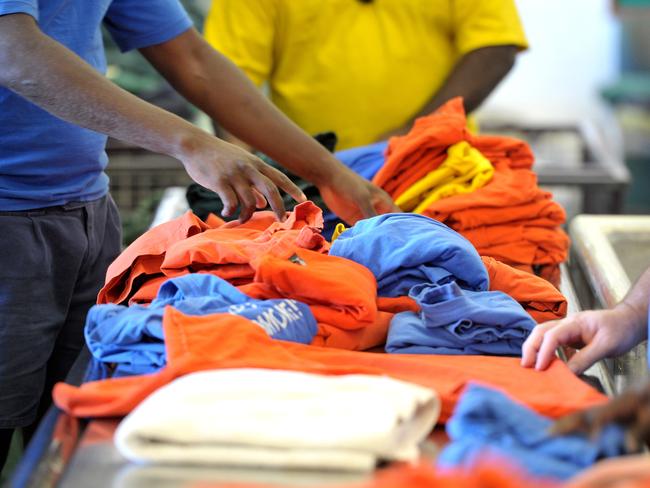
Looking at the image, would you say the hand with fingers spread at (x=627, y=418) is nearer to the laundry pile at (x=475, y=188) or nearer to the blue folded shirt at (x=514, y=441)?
the blue folded shirt at (x=514, y=441)

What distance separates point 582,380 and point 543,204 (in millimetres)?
738

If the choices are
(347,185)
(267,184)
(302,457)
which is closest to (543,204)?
(347,185)

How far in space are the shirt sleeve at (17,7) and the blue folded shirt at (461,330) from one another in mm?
754

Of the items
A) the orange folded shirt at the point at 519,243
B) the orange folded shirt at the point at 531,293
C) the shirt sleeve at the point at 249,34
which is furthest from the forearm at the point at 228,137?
the orange folded shirt at the point at 531,293

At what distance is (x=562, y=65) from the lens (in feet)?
25.0

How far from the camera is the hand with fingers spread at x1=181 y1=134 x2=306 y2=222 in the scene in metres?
1.49

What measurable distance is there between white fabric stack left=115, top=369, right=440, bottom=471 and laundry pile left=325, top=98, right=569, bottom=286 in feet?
2.83

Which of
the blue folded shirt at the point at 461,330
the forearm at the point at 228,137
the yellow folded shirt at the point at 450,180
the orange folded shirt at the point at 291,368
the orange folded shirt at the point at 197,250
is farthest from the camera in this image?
the forearm at the point at 228,137

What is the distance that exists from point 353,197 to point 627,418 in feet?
3.30

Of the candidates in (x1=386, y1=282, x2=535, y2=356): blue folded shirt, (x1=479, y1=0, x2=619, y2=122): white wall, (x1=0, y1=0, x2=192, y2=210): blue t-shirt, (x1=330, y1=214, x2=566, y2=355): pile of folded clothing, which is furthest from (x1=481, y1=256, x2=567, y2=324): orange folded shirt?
(x1=479, y1=0, x2=619, y2=122): white wall

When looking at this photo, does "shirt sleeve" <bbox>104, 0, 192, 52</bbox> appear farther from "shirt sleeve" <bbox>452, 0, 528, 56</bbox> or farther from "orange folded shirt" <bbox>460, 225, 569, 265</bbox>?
"shirt sleeve" <bbox>452, 0, 528, 56</bbox>

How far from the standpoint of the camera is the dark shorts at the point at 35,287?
1.76m

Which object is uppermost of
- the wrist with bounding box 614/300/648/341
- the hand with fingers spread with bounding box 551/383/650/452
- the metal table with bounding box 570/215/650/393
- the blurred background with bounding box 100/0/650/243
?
the hand with fingers spread with bounding box 551/383/650/452

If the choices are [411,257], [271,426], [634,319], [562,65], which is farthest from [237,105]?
[562,65]
